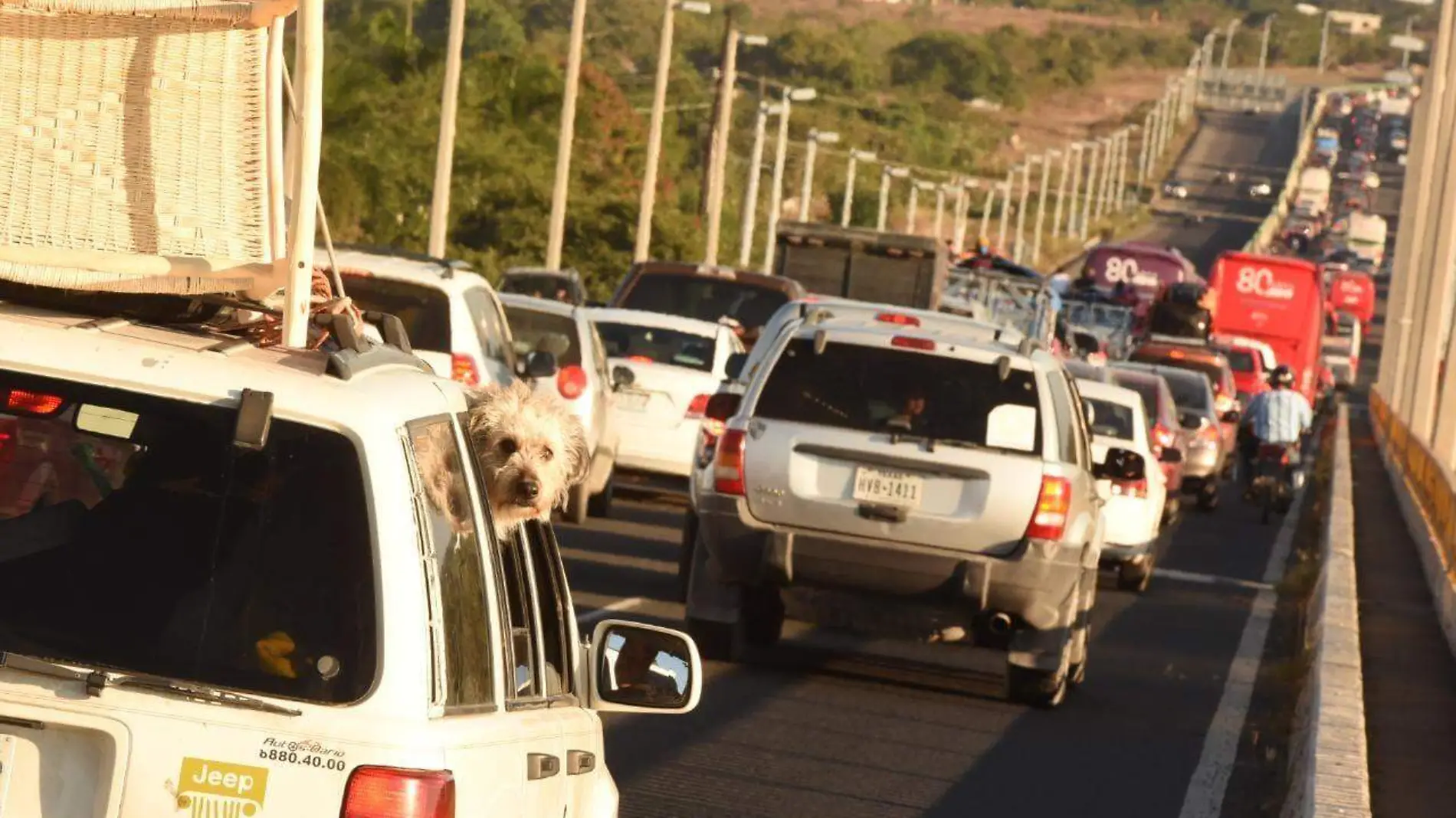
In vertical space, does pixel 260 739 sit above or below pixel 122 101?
below

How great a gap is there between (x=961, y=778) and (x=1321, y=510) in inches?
877

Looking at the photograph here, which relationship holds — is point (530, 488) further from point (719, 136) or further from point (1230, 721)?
point (719, 136)

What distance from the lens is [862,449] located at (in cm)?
1373

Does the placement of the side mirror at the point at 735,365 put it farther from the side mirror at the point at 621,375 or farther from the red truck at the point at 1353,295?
the red truck at the point at 1353,295

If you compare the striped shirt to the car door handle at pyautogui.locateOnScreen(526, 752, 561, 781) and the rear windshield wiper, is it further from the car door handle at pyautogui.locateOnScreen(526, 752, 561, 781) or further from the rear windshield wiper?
the rear windshield wiper

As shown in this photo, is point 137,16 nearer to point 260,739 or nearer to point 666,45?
point 260,739

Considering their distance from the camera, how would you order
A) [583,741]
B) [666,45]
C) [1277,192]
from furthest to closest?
[1277,192] → [666,45] → [583,741]

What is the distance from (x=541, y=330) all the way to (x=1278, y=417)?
38.0ft

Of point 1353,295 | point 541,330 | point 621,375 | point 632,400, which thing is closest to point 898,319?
point 541,330

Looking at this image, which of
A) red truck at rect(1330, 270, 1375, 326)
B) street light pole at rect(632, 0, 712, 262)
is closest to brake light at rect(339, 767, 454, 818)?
street light pole at rect(632, 0, 712, 262)

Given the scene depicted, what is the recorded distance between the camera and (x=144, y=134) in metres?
5.06

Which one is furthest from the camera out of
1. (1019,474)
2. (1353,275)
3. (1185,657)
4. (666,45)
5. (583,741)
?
(1353,275)

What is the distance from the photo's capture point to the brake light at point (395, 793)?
4328mm

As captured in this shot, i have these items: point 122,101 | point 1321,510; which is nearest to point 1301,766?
point 122,101
